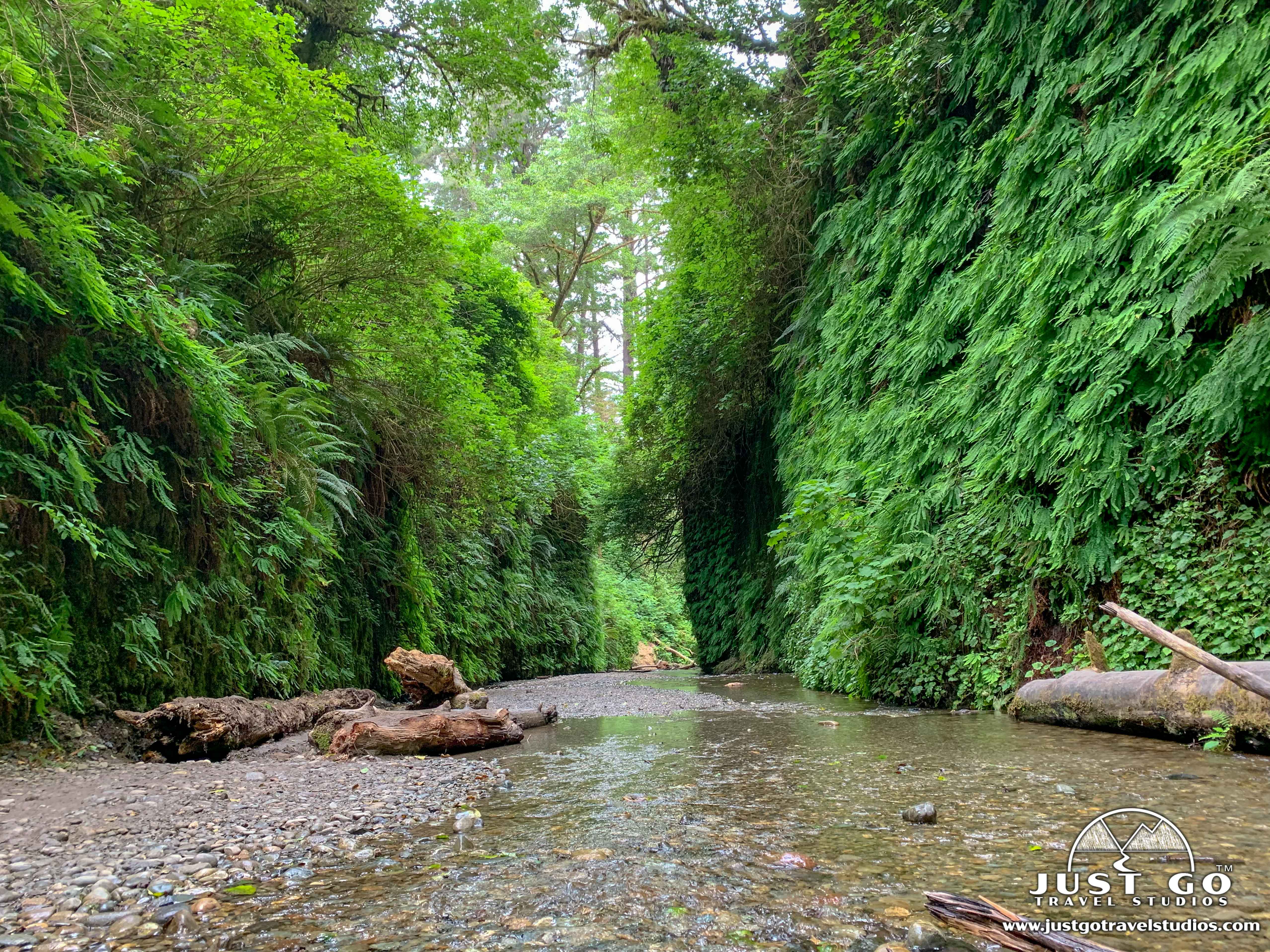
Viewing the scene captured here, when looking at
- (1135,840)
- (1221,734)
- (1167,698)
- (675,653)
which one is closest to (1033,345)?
(1167,698)

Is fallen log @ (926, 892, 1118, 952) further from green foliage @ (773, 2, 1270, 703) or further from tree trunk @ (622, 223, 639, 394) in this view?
tree trunk @ (622, 223, 639, 394)

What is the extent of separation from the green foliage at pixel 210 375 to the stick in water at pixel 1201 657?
5278 mm

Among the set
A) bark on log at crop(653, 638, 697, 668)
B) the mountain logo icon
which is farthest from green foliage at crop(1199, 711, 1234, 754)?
bark on log at crop(653, 638, 697, 668)

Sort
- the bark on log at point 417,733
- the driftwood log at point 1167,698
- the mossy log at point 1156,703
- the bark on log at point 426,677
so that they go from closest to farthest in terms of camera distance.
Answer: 1. the driftwood log at point 1167,698
2. the mossy log at point 1156,703
3. the bark on log at point 417,733
4. the bark on log at point 426,677

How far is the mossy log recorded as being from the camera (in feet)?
10.7

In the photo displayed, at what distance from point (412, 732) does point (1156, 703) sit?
14.6 feet

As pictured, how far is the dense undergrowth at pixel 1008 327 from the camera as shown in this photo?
410cm

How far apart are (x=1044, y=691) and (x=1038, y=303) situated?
287cm

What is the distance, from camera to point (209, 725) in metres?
4.39

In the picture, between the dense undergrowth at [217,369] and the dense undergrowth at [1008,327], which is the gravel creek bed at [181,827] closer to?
the dense undergrowth at [217,369]

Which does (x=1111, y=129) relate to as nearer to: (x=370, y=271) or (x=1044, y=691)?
(x=1044, y=691)

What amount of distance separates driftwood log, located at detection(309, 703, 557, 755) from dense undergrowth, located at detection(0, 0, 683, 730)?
110 centimetres

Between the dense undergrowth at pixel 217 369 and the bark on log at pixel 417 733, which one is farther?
the bark on log at pixel 417 733

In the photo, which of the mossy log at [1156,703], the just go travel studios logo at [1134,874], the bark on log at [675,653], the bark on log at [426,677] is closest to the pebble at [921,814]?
the just go travel studios logo at [1134,874]
